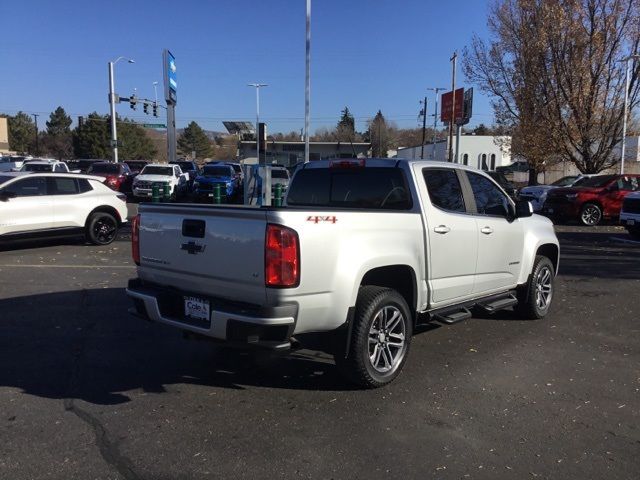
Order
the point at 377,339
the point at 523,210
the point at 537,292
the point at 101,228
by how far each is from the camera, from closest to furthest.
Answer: the point at 377,339, the point at 523,210, the point at 537,292, the point at 101,228

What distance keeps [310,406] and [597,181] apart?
60.5ft

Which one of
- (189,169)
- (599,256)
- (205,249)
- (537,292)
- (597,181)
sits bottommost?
(599,256)

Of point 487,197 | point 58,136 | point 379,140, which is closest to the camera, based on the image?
point 487,197

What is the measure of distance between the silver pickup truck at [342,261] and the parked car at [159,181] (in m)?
20.4

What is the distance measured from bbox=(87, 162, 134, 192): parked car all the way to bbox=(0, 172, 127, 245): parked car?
14514mm

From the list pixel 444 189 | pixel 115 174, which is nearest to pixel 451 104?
pixel 115 174

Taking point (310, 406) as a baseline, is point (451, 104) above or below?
above

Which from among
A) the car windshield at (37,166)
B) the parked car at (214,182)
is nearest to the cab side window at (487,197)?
the parked car at (214,182)

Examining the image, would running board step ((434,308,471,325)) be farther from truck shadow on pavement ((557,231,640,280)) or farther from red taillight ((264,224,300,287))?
truck shadow on pavement ((557,231,640,280))

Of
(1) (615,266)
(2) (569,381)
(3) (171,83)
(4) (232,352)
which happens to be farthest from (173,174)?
(2) (569,381)

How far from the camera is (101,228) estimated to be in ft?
40.7

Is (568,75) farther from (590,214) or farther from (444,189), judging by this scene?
(444,189)

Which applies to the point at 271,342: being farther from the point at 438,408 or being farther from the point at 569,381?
the point at 569,381

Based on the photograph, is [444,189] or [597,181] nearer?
[444,189]
